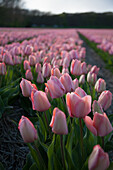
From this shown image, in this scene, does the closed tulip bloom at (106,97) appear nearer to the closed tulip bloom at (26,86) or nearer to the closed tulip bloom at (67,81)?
the closed tulip bloom at (67,81)

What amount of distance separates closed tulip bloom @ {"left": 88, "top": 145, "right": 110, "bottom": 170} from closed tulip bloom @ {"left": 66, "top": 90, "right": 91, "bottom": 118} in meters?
0.20

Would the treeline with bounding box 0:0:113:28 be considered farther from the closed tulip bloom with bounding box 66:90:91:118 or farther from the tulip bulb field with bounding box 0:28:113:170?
the closed tulip bloom with bounding box 66:90:91:118

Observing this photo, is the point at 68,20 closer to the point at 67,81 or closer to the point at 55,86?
the point at 67,81

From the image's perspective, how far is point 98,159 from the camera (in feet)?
2.28

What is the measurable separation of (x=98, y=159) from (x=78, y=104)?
260 mm

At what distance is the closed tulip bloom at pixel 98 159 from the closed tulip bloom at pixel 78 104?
20cm

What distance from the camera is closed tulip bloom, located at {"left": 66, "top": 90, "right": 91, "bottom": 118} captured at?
0.81 m

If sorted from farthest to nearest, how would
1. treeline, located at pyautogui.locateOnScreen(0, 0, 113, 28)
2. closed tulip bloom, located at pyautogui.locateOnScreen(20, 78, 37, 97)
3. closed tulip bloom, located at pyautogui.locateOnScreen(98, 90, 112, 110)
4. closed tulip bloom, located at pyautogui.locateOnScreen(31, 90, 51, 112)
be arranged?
1. treeline, located at pyautogui.locateOnScreen(0, 0, 113, 28)
2. closed tulip bloom, located at pyautogui.locateOnScreen(20, 78, 37, 97)
3. closed tulip bloom, located at pyautogui.locateOnScreen(98, 90, 112, 110)
4. closed tulip bloom, located at pyautogui.locateOnScreen(31, 90, 51, 112)

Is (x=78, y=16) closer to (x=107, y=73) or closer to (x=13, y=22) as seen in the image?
(x=13, y=22)

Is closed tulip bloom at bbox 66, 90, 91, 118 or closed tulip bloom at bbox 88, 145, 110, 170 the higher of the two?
closed tulip bloom at bbox 66, 90, 91, 118

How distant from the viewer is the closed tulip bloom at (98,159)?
0.68 meters

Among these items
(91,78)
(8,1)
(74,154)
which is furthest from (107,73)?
(8,1)

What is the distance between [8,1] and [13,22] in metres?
5.45

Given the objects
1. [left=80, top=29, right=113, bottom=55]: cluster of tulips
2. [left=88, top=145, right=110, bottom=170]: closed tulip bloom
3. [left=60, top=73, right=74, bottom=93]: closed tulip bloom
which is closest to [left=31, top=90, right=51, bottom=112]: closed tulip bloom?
[left=60, top=73, right=74, bottom=93]: closed tulip bloom
